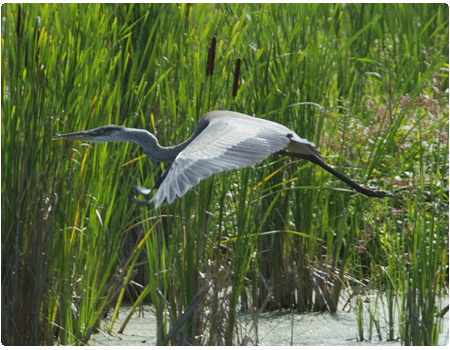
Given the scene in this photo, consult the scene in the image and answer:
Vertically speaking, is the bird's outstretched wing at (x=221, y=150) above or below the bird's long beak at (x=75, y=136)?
below

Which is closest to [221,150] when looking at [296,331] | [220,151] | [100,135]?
[220,151]

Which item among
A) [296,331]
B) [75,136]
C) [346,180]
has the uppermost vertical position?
[75,136]

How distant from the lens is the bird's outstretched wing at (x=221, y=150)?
46.6 inches

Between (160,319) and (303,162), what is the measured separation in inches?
37.2

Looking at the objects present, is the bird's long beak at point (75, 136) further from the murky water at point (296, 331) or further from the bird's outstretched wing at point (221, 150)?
the murky water at point (296, 331)

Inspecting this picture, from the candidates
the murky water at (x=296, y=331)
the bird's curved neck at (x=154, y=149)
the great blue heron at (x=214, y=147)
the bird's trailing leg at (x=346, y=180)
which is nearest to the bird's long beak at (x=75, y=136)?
the great blue heron at (x=214, y=147)

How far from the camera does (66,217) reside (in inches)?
78.5

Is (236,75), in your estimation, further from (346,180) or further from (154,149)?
(346,180)

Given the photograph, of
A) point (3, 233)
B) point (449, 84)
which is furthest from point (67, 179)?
point (449, 84)

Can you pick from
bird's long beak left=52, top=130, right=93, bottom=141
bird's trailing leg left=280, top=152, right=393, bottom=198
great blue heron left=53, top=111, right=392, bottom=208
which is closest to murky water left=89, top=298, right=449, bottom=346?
bird's trailing leg left=280, top=152, right=393, bottom=198

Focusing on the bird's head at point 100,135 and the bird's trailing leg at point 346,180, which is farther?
the bird's trailing leg at point 346,180

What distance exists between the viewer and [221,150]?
1.34 meters

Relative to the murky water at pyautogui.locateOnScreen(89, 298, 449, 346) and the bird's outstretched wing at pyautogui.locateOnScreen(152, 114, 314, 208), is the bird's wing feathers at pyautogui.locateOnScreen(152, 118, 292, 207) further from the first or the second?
the murky water at pyautogui.locateOnScreen(89, 298, 449, 346)

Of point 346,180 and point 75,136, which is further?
point 346,180
